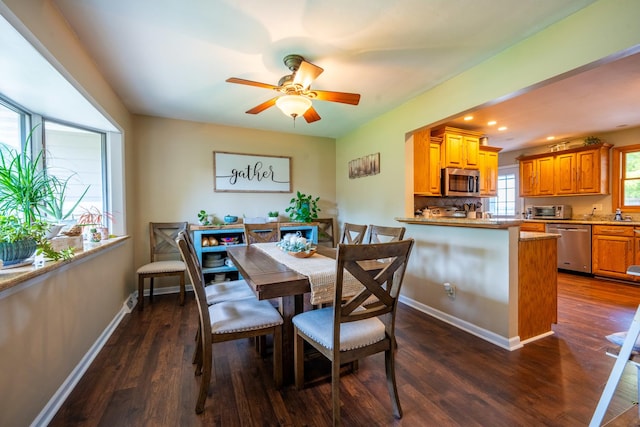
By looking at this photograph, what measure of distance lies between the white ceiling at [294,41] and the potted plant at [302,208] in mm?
1751

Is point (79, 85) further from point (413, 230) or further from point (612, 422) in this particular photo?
point (612, 422)

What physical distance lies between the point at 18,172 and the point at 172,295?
249 centimetres

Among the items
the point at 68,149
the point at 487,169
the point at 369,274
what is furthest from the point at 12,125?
the point at 487,169

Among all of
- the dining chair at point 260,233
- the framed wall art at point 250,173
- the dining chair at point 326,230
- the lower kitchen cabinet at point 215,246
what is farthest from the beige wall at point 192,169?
the dining chair at point 260,233

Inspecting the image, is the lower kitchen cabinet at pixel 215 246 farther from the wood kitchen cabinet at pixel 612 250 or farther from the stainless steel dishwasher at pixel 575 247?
the wood kitchen cabinet at pixel 612 250

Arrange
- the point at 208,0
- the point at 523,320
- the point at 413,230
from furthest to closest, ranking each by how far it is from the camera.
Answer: the point at 413,230 < the point at 523,320 < the point at 208,0

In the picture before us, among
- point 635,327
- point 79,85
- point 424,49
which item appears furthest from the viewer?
point 424,49

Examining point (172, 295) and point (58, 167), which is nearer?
point (58, 167)

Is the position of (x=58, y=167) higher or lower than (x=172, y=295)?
higher

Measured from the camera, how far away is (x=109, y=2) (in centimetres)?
165

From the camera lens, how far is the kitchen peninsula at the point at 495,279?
2.29m

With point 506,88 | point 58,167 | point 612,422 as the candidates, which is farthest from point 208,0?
point 612,422

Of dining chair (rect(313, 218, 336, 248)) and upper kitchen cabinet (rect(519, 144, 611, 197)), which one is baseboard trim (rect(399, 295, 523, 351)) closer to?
dining chair (rect(313, 218, 336, 248))

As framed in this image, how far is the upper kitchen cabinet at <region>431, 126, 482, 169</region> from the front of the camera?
3.99 metres
